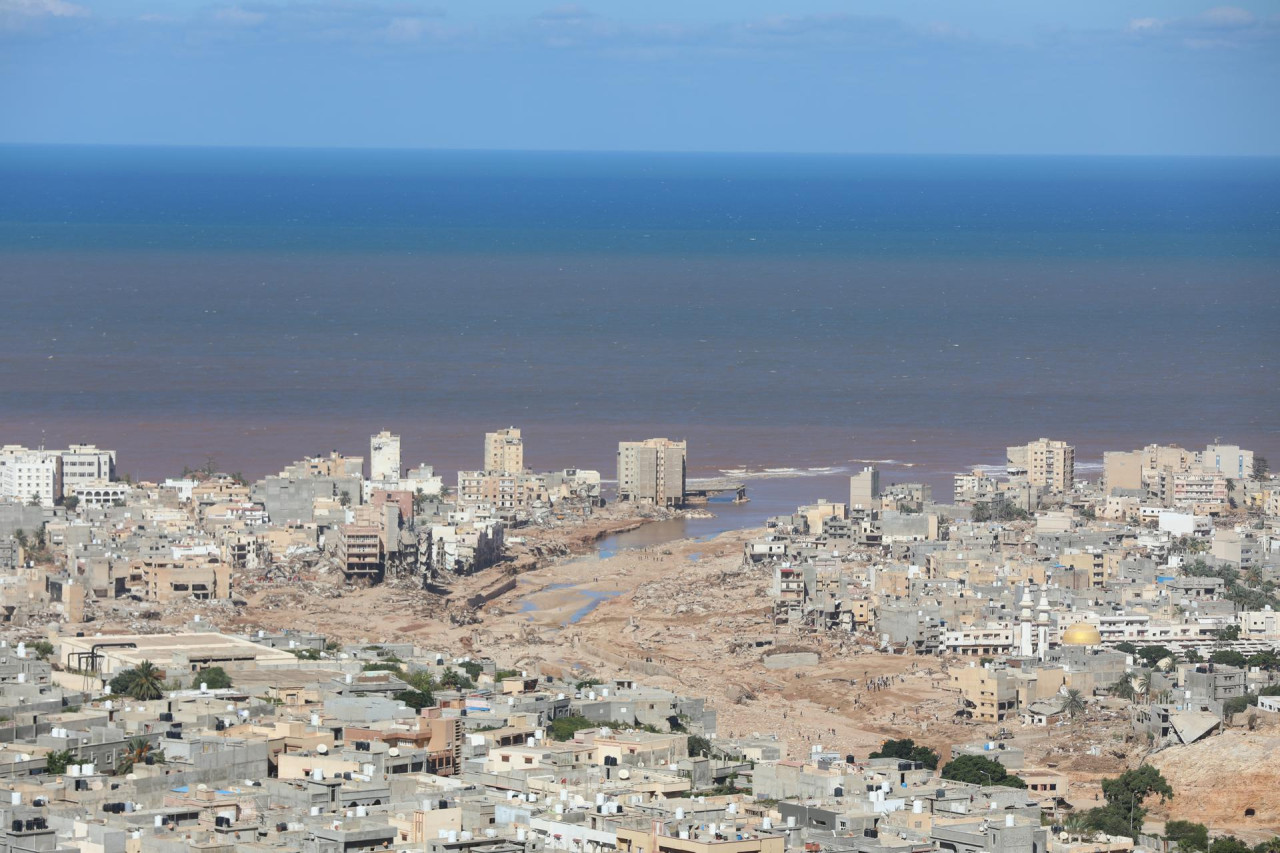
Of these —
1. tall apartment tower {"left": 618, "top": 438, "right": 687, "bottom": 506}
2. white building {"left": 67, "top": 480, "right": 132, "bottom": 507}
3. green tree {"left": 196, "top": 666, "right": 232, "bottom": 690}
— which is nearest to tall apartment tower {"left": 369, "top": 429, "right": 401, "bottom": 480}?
tall apartment tower {"left": 618, "top": 438, "right": 687, "bottom": 506}

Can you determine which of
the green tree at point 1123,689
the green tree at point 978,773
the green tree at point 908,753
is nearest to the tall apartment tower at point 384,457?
the green tree at point 1123,689

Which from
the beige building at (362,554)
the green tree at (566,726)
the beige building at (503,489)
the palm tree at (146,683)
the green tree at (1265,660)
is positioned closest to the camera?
the green tree at (566,726)

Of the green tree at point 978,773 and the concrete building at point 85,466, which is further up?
the concrete building at point 85,466

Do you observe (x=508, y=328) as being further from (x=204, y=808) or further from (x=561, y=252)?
(x=204, y=808)

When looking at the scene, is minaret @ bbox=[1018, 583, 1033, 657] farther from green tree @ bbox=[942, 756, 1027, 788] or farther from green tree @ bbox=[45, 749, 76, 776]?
green tree @ bbox=[45, 749, 76, 776]

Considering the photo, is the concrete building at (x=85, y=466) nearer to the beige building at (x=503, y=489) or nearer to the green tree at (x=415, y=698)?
the beige building at (x=503, y=489)

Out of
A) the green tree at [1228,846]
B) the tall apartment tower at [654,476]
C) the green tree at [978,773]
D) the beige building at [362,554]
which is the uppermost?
the tall apartment tower at [654,476]
